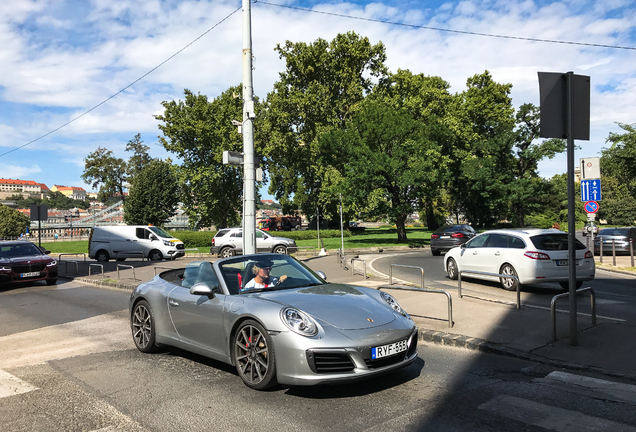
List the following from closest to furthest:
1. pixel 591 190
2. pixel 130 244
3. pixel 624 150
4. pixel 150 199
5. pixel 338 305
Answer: pixel 338 305 → pixel 591 190 → pixel 130 244 → pixel 624 150 → pixel 150 199

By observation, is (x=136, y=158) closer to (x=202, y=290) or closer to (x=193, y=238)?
(x=193, y=238)

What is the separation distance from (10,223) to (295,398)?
88.8 metres

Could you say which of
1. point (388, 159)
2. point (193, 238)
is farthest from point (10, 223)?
point (388, 159)

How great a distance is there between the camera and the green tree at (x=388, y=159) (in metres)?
34.3

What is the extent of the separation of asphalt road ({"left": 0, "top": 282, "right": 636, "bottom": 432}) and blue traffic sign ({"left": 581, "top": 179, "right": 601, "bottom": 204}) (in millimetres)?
15469

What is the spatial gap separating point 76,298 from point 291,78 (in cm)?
3902

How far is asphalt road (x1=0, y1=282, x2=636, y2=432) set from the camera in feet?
13.0

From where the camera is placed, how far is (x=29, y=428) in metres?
4.05

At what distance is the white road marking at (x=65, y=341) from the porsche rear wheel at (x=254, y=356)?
288 centimetres

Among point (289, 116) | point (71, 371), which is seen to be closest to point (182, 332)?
point (71, 371)

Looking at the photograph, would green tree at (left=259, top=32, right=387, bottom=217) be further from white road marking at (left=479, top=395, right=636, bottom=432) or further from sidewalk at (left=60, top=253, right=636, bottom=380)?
white road marking at (left=479, top=395, right=636, bottom=432)

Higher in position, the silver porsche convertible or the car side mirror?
the car side mirror

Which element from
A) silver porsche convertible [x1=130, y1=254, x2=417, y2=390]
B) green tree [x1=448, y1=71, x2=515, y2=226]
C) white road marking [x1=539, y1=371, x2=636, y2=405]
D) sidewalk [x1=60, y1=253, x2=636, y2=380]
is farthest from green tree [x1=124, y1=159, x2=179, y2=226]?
white road marking [x1=539, y1=371, x2=636, y2=405]

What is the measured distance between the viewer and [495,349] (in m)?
6.25
